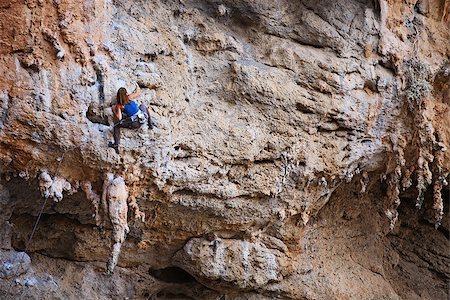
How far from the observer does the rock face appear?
2.55 metres

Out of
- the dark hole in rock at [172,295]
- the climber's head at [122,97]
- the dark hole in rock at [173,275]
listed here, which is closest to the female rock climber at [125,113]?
the climber's head at [122,97]

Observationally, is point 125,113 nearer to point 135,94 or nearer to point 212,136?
point 135,94

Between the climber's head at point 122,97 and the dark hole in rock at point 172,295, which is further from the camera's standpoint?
the dark hole in rock at point 172,295

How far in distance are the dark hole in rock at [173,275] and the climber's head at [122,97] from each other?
1.40 metres

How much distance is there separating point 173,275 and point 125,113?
1.44m

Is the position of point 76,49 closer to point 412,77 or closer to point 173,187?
point 173,187

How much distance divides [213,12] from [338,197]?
1.57 m

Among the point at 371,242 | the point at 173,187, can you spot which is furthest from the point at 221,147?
the point at 371,242

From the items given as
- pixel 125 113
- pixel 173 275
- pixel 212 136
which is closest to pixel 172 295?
pixel 173 275

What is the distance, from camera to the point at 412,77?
3.45 metres

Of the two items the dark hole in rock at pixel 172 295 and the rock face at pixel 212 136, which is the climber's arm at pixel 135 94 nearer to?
the rock face at pixel 212 136

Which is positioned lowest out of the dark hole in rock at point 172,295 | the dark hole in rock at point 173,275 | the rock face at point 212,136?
the dark hole in rock at point 172,295

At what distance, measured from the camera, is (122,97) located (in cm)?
255

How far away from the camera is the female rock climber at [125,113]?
256 cm
